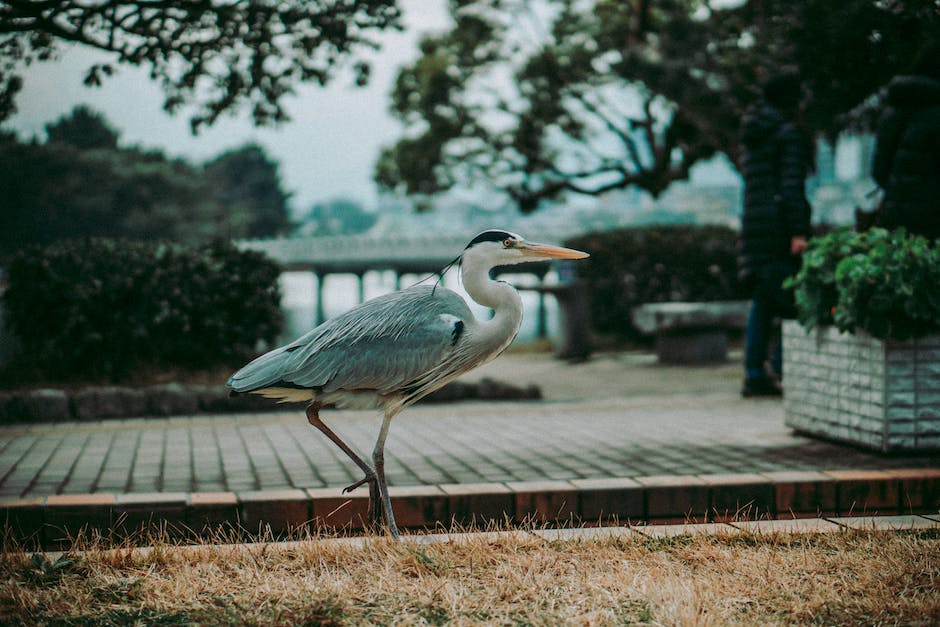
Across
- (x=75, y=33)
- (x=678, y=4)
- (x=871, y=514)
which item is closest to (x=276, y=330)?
(x=75, y=33)

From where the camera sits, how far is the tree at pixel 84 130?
54.9 m

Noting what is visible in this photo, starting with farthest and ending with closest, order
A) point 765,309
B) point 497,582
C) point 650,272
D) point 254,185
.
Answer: point 254,185
point 650,272
point 765,309
point 497,582

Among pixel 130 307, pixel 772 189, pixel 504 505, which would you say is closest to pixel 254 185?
pixel 130 307

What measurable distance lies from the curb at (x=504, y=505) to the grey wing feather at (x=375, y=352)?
70 cm

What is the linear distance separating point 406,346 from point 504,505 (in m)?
1.17

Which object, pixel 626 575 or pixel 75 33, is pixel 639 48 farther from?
pixel 626 575

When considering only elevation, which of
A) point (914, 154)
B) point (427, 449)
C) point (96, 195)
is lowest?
point (427, 449)

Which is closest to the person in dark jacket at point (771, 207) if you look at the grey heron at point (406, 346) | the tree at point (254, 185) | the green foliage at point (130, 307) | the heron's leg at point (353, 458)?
the green foliage at point (130, 307)

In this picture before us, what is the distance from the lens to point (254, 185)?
6644cm

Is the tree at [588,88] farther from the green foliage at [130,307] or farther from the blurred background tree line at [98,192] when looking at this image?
the blurred background tree line at [98,192]

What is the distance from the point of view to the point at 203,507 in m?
4.72

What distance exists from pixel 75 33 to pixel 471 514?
458 cm

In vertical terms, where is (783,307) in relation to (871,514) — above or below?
above

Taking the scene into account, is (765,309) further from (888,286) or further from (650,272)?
(650,272)
